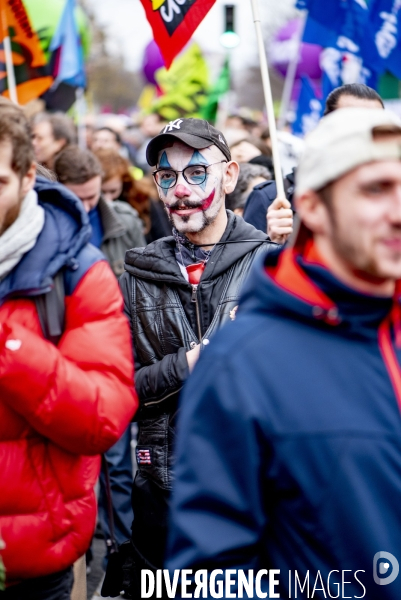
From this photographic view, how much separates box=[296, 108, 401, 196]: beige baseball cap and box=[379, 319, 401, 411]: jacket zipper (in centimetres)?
34

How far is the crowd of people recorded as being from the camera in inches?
78.9

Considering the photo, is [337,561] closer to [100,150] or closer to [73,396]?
[73,396]

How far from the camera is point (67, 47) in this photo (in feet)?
34.0

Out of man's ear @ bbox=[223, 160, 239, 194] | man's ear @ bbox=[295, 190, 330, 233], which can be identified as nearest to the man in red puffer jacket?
man's ear @ bbox=[295, 190, 330, 233]

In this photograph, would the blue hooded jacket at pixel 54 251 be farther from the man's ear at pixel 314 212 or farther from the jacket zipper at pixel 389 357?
the jacket zipper at pixel 389 357

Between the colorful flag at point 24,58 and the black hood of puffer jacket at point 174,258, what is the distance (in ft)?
13.9

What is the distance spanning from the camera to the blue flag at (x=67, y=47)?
399 inches

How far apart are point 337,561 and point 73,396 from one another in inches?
36.3

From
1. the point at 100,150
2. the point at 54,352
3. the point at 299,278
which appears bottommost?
the point at 100,150

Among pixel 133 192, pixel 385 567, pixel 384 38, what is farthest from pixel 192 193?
pixel 384 38

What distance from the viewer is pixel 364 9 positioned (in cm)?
753

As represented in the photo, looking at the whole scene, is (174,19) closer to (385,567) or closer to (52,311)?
(52,311)

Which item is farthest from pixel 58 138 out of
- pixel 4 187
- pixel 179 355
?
pixel 4 187

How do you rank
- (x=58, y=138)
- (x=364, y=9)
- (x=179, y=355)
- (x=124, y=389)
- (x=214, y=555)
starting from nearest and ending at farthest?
(x=214, y=555), (x=124, y=389), (x=179, y=355), (x=364, y=9), (x=58, y=138)
